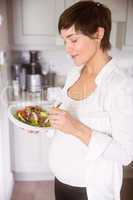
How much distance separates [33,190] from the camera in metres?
2.17

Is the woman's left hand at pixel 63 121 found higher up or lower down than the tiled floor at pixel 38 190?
higher up

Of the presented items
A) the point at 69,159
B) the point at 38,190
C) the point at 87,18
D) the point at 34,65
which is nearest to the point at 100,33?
the point at 87,18

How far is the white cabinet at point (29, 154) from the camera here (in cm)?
208

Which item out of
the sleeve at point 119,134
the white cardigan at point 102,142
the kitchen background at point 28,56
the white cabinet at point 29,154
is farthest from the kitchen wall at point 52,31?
the sleeve at point 119,134

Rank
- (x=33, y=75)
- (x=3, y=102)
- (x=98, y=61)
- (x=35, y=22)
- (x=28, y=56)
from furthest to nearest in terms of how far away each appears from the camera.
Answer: (x=28, y=56) → (x=33, y=75) → (x=35, y=22) → (x=3, y=102) → (x=98, y=61)

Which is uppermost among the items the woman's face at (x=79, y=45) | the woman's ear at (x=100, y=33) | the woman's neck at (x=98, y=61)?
the woman's ear at (x=100, y=33)

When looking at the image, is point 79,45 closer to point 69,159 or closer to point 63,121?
point 63,121

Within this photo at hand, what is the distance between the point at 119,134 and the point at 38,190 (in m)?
1.50

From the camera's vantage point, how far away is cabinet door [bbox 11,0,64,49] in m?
1.88

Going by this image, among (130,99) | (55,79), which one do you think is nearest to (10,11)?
(55,79)

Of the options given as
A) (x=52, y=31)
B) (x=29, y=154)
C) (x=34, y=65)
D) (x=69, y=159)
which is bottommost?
(x=29, y=154)

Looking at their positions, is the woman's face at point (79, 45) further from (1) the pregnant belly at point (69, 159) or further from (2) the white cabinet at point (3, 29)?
(2) the white cabinet at point (3, 29)

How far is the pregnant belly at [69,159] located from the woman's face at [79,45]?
1.03 ft

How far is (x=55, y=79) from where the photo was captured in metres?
2.29
